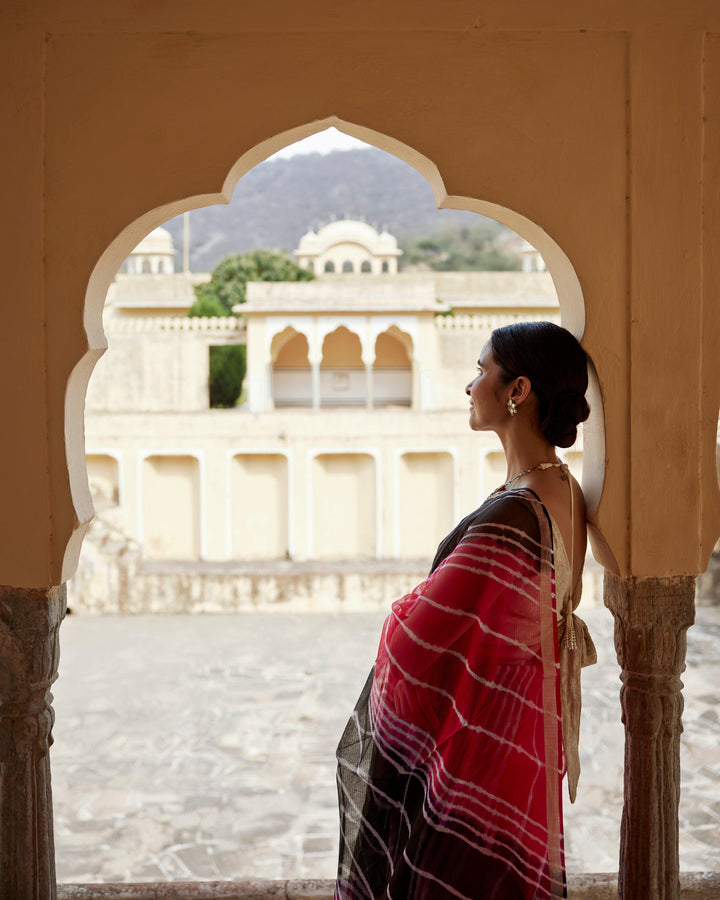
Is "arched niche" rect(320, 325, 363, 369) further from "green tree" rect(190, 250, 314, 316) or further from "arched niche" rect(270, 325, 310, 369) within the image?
"green tree" rect(190, 250, 314, 316)

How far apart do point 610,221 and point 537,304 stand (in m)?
19.7

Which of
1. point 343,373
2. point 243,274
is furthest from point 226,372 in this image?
point 243,274

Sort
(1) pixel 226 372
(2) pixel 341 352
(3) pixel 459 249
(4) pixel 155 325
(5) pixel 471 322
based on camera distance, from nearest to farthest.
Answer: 1. (4) pixel 155 325
2. (5) pixel 471 322
3. (1) pixel 226 372
4. (2) pixel 341 352
5. (3) pixel 459 249

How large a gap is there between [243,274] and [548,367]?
2586 centimetres

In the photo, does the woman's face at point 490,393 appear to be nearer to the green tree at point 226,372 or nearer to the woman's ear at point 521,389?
the woman's ear at point 521,389

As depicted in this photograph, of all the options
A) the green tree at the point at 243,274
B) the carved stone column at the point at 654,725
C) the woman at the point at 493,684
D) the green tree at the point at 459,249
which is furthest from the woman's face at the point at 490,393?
the green tree at the point at 459,249

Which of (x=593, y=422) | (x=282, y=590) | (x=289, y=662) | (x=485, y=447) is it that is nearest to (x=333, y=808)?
(x=289, y=662)

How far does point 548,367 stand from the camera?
1957 millimetres

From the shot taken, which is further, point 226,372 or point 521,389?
point 226,372

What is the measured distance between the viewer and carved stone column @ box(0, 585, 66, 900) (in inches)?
86.4

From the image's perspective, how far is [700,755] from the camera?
5883 millimetres

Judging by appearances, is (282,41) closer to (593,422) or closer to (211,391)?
(593,422)

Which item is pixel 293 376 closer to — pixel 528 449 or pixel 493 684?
pixel 528 449

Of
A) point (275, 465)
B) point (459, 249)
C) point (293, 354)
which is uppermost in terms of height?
point (459, 249)
